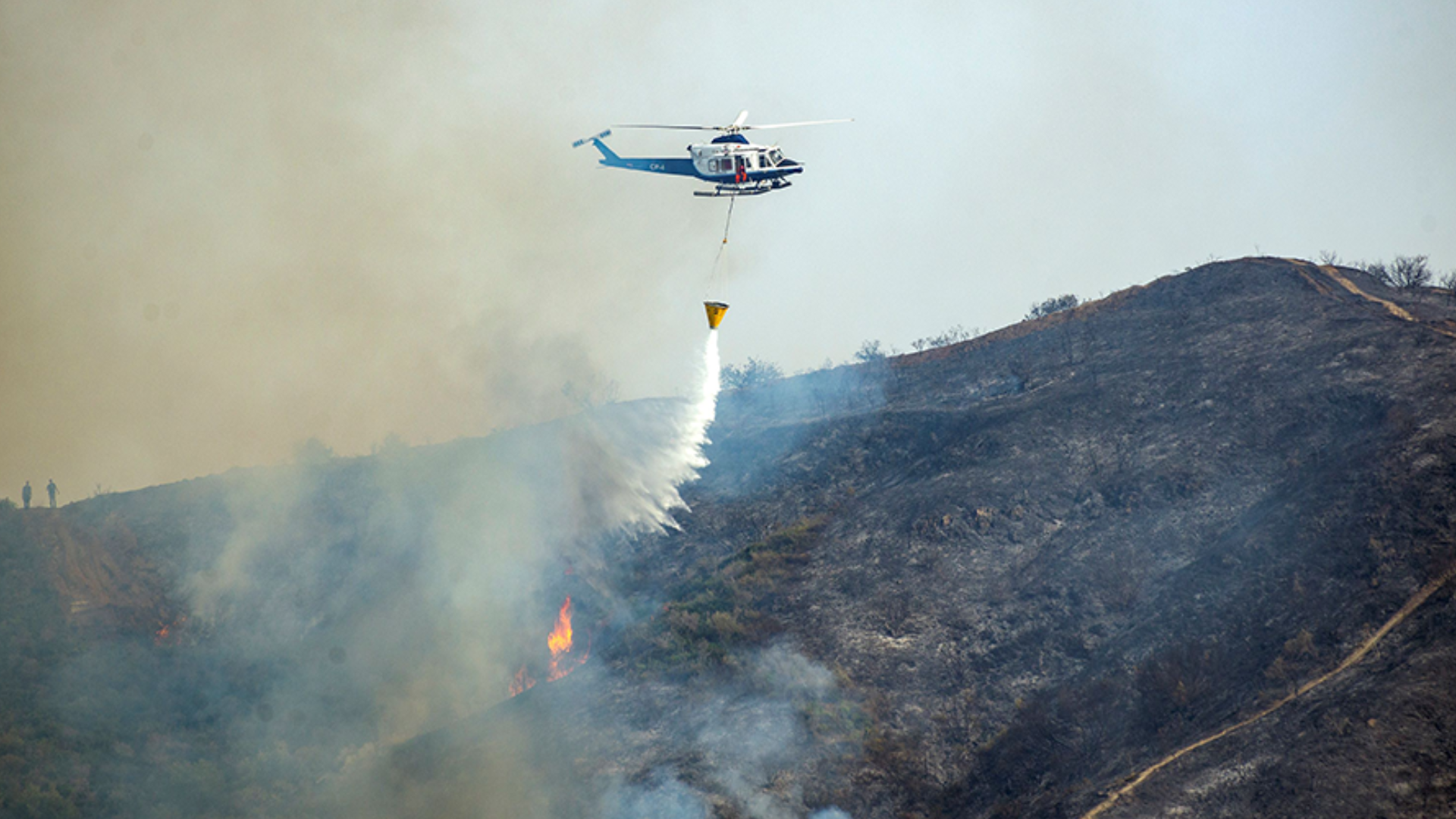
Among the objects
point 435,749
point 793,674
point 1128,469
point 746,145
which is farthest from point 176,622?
point 1128,469

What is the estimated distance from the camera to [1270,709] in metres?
34.0

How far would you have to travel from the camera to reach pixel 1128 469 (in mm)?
53562

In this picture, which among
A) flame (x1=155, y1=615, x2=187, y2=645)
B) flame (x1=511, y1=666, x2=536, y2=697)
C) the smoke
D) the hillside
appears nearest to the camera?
Answer: the hillside

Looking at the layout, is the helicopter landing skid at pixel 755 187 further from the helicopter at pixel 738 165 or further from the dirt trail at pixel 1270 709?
the dirt trail at pixel 1270 709

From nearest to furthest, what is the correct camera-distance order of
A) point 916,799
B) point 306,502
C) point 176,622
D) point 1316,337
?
point 916,799 → point 1316,337 → point 176,622 → point 306,502

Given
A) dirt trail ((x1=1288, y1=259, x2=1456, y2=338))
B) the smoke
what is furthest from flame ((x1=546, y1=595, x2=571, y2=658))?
dirt trail ((x1=1288, y1=259, x2=1456, y2=338))

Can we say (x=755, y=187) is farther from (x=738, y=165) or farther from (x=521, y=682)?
(x=521, y=682)

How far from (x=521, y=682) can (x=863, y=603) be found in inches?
898

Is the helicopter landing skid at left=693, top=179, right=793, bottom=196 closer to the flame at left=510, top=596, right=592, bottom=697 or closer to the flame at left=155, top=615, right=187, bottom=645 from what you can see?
the flame at left=510, top=596, right=592, bottom=697

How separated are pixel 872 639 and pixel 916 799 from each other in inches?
393

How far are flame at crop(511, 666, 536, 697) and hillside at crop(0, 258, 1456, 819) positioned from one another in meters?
1.02

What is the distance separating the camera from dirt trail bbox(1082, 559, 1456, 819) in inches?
1304

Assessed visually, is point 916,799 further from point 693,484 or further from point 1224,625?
point 693,484

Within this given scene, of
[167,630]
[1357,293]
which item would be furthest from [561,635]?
[1357,293]
